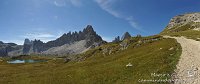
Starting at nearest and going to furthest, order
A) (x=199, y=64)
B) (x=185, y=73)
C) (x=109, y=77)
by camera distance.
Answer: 1. (x=185, y=73)
2. (x=199, y=64)
3. (x=109, y=77)

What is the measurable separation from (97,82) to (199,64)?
15.3 meters

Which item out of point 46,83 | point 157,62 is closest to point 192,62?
point 157,62

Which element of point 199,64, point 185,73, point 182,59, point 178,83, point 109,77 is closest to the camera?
point 178,83

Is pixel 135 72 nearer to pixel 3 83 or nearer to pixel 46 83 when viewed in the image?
pixel 46 83

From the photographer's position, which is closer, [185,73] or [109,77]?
[185,73]

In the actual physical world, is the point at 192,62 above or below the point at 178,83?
above

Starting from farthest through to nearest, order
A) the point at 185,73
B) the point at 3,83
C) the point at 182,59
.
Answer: the point at 3,83
the point at 182,59
the point at 185,73

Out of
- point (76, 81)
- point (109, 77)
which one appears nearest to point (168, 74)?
point (109, 77)

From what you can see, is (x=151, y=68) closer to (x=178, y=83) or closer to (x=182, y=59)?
(x=182, y=59)

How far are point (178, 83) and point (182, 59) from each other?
49.4 feet

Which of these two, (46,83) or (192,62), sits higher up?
(192,62)

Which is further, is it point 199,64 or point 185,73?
point 199,64

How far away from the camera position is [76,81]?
42.6 meters

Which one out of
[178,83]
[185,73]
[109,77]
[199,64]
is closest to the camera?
[178,83]
